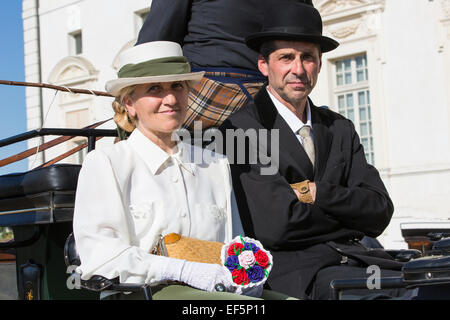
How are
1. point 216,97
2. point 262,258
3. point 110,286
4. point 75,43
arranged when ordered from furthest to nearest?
point 75,43
point 216,97
point 262,258
point 110,286

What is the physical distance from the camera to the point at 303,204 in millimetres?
2664

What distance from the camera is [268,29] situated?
9.52 ft

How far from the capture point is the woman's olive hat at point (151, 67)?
237cm

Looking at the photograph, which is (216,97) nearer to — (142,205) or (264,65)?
(264,65)

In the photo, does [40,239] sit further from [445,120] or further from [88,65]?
[88,65]

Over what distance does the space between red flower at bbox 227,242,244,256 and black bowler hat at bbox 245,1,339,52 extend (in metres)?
1.07

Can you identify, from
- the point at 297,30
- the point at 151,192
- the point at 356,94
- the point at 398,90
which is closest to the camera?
the point at 151,192

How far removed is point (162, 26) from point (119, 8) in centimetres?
1414

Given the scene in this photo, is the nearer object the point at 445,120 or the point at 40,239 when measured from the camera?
the point at 40,239

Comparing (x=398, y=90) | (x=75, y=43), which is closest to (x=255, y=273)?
(x=398, y=90)

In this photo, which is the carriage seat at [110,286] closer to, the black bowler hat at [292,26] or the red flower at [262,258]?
the red flower at [262,258]

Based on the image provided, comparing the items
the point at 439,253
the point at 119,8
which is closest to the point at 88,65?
the point at 119,8

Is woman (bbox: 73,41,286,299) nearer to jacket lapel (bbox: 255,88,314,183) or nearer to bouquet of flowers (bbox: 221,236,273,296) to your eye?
bouquet of flowers (bbox: 221,236,273,296)

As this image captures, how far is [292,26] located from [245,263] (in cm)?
118
